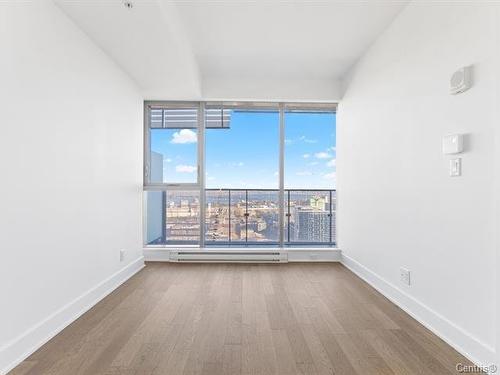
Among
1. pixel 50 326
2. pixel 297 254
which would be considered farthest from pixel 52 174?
pixel 297 254

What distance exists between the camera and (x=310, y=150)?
15.0 feet

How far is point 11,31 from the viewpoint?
174 cm

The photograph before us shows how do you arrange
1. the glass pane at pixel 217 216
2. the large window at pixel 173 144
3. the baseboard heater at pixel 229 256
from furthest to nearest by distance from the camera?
1. the glass pane at pixel 217 216
2. the large window at pixel 173 144
3. the baseboard heater at pixel 229 256

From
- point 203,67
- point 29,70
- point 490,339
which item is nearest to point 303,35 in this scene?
point 203,67

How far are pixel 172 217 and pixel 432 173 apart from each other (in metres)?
3.44

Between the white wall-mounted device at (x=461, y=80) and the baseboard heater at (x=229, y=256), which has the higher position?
the white wall-mounted device at (x=461, y=80)

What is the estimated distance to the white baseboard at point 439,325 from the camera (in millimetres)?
1716

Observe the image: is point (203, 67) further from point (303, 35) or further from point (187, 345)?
point (187, 345)

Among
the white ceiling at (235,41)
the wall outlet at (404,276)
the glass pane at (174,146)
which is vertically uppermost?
the white ceiling at (235,41)

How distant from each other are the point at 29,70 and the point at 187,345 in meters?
2.01

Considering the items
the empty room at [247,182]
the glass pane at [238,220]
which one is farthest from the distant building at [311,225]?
the glass pane at [238,220]

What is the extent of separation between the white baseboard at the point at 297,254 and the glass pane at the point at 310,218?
0.47m

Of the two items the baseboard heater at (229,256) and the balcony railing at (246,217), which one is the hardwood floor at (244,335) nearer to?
the baseboard heater at (229,256)

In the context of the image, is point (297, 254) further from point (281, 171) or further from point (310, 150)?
point (310, 150)
